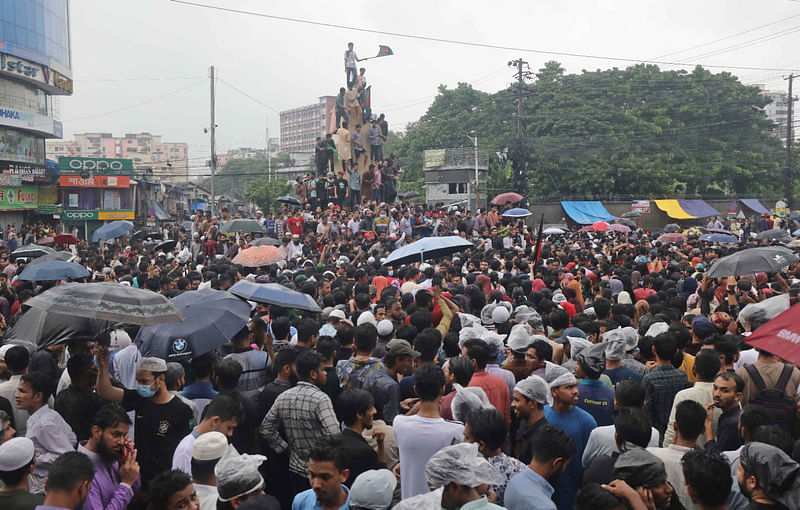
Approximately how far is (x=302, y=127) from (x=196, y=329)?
505 feet

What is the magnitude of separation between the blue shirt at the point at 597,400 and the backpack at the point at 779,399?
3.29 feet

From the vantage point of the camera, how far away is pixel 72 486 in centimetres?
344

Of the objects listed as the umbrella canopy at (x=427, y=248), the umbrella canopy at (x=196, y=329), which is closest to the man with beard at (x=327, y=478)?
the umbrella canopy at (x=196, y=329)

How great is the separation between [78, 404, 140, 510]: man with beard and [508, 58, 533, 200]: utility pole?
36016 mm

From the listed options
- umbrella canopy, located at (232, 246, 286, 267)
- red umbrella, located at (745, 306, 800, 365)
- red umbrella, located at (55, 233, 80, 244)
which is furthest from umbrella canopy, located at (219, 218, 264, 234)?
red umbrella, located at (745, 306, 800, 365)

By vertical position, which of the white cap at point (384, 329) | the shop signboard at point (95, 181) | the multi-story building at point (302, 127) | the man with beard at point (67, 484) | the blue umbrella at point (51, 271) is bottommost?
the man with beard at point (67, 484)

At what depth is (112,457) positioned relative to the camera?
4.00 metres

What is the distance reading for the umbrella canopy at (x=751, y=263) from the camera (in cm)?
853

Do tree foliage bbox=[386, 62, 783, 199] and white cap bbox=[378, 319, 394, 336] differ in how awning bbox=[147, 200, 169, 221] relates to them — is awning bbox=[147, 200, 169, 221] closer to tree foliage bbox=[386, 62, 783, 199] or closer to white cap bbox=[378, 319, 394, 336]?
tree foliage bbox=[386, 62, 783, 199]

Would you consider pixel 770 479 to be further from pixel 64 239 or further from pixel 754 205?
pixel 754 205

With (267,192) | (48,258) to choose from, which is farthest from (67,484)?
(267,192)

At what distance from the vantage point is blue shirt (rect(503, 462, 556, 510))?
3.48 metres

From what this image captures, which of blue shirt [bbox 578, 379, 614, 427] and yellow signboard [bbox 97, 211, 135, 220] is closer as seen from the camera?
blue shirt [bbox 578, 379, 614, 427]

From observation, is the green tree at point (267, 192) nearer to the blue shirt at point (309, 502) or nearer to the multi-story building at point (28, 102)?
the multi-story building at point (28, 102)
